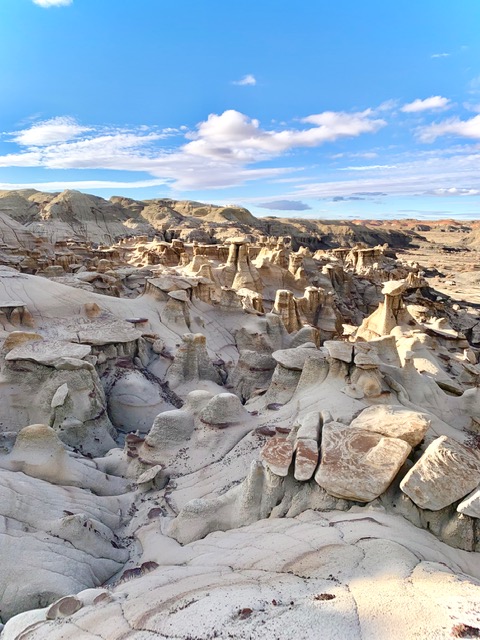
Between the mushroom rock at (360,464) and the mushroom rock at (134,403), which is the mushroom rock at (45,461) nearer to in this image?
the mushroom rock at (134,403)

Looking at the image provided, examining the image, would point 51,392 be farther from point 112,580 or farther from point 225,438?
point 112,580

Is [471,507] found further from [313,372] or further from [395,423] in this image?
[313,372]

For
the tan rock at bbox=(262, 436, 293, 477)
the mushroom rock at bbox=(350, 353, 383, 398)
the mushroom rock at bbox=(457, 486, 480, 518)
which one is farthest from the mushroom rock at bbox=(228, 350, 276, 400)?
the mushroom rock at bbox=(457, 486, 480, 518)

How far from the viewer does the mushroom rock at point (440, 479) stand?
4.25 meters

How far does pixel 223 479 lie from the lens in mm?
6164

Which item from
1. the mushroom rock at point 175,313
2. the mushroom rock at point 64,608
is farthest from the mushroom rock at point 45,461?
the mushroom rock at point 175,313

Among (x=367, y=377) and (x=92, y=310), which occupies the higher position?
(x=92, y=310)

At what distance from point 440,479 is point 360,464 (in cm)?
80

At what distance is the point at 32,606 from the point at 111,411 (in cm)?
540

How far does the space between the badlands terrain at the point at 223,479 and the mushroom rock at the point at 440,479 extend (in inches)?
0.7

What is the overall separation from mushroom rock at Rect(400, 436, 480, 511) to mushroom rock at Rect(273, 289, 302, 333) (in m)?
11.2

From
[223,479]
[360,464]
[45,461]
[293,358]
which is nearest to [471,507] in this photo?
[360,464]

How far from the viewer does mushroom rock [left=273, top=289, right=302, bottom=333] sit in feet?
51.4

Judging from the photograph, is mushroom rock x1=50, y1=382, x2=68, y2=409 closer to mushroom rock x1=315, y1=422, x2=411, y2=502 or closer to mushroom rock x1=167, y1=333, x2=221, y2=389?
mushroom rock x1=167, y1=333, x2=221, y2=389
